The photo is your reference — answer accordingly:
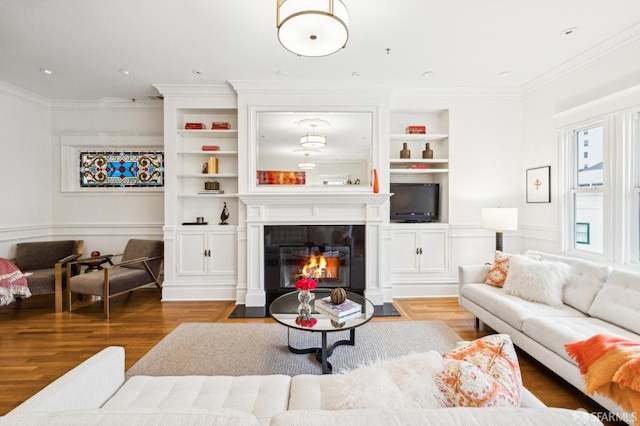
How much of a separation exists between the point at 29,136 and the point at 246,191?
3.16 m

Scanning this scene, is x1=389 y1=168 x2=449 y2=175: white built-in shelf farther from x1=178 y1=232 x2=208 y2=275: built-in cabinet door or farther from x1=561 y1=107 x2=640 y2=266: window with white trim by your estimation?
x1=178 y1=232 x2=208 y2=275: built-in cabinet door

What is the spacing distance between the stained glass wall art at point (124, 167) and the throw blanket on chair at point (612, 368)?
479 cm

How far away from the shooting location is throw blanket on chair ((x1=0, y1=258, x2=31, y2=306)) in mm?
3073

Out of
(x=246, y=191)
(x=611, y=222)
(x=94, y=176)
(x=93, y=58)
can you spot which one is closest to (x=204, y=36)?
(x=93, y=58)

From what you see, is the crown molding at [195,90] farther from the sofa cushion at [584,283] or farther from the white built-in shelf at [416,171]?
the sofa cushion at [584,283]

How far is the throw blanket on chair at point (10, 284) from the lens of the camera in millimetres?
3073

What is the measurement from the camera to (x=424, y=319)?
10.4ft

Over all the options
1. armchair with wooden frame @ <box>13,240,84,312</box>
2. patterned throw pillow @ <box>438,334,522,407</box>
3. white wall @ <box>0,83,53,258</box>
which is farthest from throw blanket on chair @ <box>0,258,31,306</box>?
patterned throw pillow @ <box>438,334,522,407</box>

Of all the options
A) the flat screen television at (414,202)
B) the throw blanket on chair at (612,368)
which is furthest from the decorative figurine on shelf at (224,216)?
the throw blanket on chair at (612,368)

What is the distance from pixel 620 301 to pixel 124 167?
565cm

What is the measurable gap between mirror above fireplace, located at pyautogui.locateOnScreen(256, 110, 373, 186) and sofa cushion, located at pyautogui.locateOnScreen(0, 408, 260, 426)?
317cm

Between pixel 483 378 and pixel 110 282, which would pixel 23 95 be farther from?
pixel 483 378

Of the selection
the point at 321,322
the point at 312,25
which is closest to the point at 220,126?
the point at 312,25

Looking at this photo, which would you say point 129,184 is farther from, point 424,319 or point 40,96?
point 424,319
